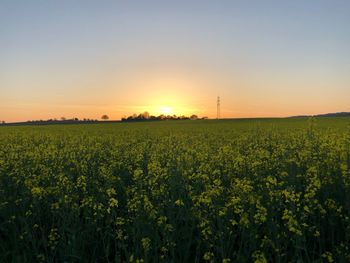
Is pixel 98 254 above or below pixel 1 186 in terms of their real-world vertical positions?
below

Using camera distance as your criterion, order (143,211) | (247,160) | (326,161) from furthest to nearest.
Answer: (247,160), (326,161), (143,211)

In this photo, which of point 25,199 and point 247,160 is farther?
point 247,160

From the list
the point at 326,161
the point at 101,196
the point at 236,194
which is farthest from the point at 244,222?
the point at 326,161

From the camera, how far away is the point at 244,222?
439 cm

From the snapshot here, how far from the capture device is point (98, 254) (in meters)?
5.39

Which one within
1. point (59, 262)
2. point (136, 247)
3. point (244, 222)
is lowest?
point (59, 262)

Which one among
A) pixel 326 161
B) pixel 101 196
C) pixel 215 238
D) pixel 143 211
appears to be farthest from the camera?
pixel 326 161

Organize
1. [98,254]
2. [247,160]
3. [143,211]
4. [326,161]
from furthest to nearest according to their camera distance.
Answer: [247,160] < [326,161] < [98,254] < [143,211]

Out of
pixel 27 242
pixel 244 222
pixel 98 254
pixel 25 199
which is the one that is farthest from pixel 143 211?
pixel 25 199

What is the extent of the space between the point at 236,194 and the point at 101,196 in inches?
83.0

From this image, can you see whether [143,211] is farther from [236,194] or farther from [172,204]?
[236,194]

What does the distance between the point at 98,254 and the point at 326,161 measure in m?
4.36

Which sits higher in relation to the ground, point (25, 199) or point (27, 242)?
point (25, 199)

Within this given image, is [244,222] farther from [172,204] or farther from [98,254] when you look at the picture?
[98,254]
